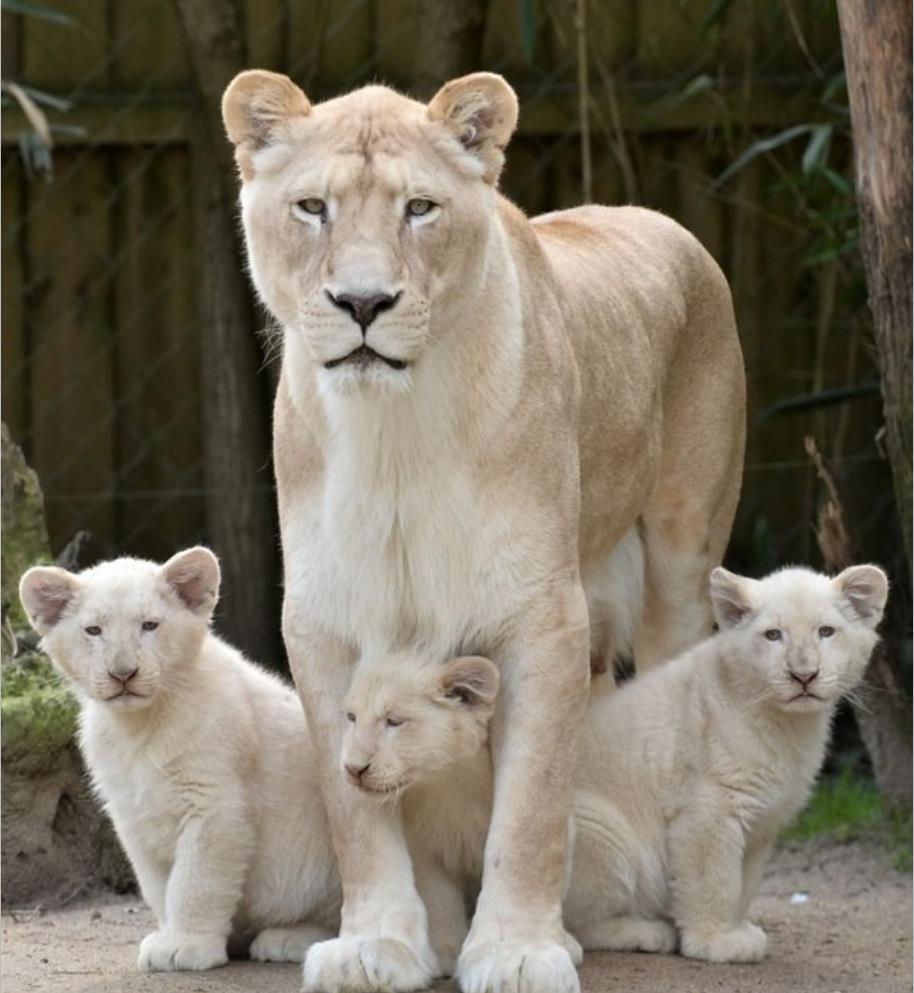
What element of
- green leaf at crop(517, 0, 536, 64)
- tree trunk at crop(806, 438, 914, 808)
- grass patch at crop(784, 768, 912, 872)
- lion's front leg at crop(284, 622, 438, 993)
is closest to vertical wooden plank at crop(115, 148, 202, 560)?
green leaf at crop(517, 0, 536, 64)

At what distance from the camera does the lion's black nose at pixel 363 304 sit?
3906mm

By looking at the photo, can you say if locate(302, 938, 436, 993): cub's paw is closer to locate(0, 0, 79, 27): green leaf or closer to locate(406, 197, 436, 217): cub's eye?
locate(406, 197, 436, 217): cub's eye

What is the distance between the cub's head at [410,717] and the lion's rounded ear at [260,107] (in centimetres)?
102

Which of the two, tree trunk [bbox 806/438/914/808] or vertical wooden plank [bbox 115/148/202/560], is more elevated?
vertical wooden plank [bbox 115/148/202/560]

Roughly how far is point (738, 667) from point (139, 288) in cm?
327

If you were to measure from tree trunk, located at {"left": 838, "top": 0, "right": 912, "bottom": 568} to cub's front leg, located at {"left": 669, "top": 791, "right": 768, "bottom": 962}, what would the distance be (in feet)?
3.96

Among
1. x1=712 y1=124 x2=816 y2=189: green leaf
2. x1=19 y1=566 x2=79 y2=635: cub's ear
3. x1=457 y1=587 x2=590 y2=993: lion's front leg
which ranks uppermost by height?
x1=712 y1=124 x2=816 y2=189: green leaf

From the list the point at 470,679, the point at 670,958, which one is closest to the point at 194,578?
the point at 470,679

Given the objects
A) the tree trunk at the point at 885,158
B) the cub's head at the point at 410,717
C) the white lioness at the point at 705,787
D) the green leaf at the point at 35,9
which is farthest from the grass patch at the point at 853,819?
the green leaf at the point at 35,9

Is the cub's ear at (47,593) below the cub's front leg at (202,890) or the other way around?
the other way around

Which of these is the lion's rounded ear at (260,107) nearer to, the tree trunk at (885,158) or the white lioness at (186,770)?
the white lioness at (186,770)

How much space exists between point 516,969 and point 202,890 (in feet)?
2.23

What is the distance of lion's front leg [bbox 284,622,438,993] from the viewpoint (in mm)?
4195

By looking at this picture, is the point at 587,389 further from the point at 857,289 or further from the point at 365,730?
the point at 857,289
